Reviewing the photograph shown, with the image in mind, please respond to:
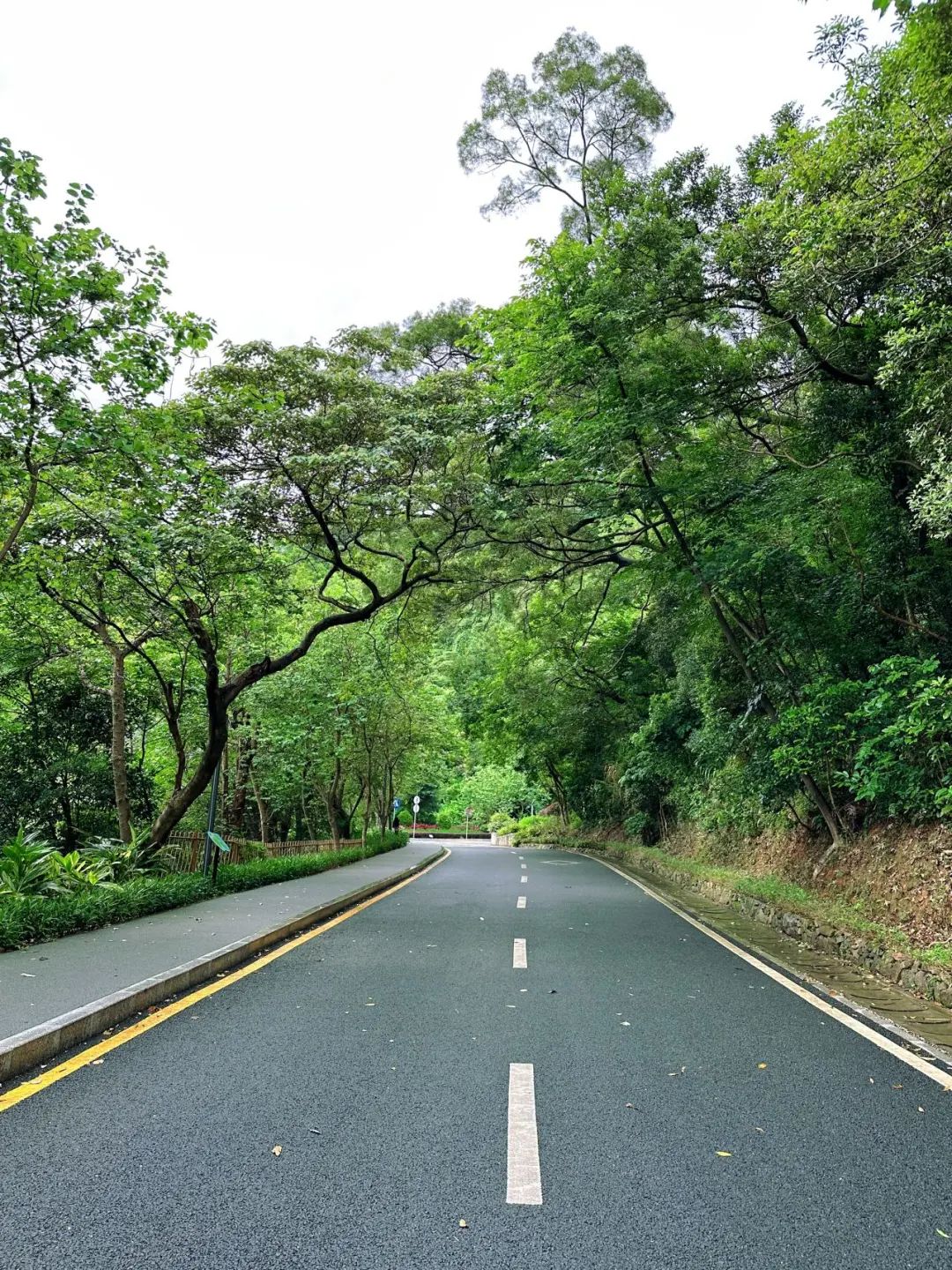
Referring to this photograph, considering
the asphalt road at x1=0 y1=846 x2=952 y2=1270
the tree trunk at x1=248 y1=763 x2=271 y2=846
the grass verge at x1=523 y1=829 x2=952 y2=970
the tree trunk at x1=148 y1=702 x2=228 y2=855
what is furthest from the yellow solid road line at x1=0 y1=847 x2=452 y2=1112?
the tree trunk at x1=248 y1=763 x2=271 y2=846

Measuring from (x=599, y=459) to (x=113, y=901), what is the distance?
28.4 ft

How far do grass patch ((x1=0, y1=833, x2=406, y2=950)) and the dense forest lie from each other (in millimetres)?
1512

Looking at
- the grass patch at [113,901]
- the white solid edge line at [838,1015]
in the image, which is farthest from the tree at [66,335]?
the white solid edge line at [838,1015]

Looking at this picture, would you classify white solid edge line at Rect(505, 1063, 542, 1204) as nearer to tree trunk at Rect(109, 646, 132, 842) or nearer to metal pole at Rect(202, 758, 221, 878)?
metal pole at Rect(202, 758, 221, 878)

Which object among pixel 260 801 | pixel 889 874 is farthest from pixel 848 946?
pixel 260 801

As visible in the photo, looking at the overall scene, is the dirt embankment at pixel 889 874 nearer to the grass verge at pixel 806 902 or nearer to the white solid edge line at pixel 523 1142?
the grass verge at pixel 806 902

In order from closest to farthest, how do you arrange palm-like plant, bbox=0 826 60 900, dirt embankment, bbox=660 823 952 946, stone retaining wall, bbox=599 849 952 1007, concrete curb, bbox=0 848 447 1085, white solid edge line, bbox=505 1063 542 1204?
white solid edge line, bbox=505 1063 542 1204 → concrete curb, bbox=0 848 447 1085 → stone retaining wall, bbox=599 849 952 1007 → dirt embankment, bbox=660 823 952 946 → palm-like plant, bbox=0 826 60 900

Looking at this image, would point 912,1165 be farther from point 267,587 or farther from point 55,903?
point 267,587

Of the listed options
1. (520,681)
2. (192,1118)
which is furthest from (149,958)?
(520,681)

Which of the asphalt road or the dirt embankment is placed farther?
the dirt embankment

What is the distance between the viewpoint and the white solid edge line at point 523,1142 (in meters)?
3.17

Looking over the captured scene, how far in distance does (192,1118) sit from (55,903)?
588 centimetres

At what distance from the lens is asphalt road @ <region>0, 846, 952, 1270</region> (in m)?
2.80

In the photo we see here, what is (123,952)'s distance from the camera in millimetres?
7543
